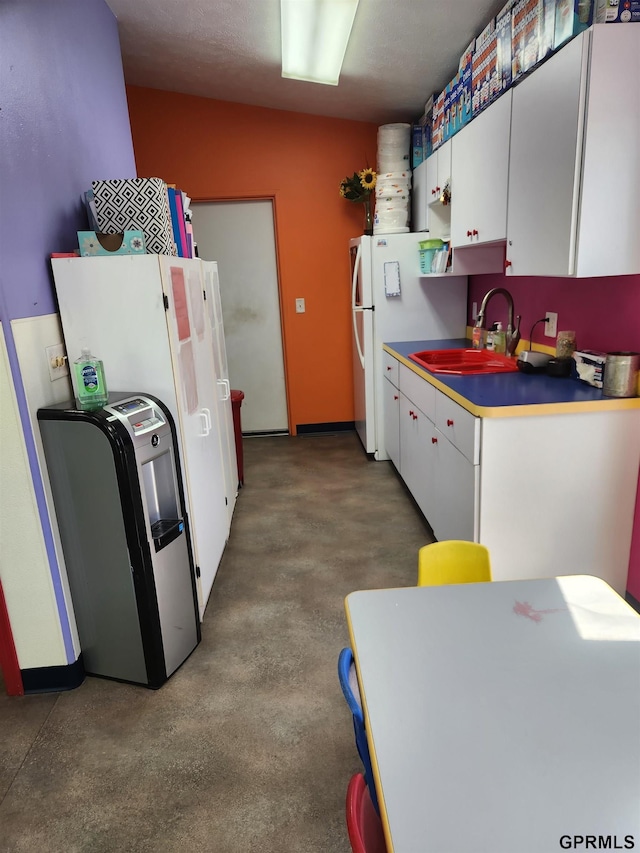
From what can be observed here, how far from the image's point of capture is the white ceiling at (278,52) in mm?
2832

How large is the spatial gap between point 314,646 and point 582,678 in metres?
1.45

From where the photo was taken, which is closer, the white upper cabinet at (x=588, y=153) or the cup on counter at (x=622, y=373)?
the white upper cabinet at (x=588, y=153)

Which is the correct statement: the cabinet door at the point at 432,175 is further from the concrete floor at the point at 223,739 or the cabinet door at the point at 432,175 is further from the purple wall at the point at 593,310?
the concrete floor at the point at 223,739

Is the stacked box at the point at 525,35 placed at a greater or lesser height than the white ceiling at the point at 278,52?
lesser

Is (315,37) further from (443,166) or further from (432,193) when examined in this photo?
(432,193)

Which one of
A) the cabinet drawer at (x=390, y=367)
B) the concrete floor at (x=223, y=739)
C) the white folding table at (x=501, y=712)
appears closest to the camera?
the white folding table at (x=501, y=712)

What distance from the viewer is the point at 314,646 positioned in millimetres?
2338

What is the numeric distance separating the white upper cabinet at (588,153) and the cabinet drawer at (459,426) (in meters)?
0.67

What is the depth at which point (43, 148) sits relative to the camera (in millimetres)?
2205

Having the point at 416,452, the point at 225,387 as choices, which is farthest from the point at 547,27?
the point at 225,387

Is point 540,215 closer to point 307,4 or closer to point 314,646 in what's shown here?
point 307,4

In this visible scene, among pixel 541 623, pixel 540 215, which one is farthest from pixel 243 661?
pixel 540 215

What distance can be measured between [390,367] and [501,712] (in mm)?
3190

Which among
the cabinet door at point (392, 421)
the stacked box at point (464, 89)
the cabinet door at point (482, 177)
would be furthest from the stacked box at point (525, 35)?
the cabinet door at point (392, 421)
